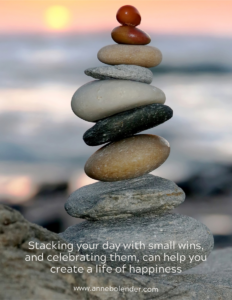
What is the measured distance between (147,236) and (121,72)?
1.75 metres

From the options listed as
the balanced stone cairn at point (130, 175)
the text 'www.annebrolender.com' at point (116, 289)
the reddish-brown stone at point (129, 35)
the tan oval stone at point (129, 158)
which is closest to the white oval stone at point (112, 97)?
the balanced stone cairn at point (130, 175)

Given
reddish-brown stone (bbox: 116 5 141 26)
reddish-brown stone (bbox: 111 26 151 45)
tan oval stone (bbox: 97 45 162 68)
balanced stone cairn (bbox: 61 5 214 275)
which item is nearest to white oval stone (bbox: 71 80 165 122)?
balanced stone cairn (bbox: 61 5 214 275)

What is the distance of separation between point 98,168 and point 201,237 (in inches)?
52.6

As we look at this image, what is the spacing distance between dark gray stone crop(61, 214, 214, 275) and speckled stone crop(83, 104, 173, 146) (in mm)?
918

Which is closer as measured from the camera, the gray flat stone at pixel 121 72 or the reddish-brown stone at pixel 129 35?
the gray flat stone at pixel 121 72

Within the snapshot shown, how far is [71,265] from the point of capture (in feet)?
9.75

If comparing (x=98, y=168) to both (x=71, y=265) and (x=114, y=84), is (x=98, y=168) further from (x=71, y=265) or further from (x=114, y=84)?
(x=71, y=265)

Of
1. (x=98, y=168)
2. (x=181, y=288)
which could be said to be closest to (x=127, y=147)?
(x=98, y=168)

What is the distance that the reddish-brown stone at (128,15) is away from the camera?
171 inches

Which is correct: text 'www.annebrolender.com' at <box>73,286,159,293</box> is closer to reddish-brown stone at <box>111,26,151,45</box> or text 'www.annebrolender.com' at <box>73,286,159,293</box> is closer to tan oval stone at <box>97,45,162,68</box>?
tan oval stone at <box>97,45,162,68</box>

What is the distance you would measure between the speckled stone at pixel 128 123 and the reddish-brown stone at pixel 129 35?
2.53ft

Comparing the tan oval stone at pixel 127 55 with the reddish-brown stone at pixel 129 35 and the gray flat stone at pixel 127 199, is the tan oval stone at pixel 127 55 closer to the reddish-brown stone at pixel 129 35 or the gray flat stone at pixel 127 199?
the reddish-brown stone at pixel 129 35

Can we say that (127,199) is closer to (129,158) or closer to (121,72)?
(129,158)

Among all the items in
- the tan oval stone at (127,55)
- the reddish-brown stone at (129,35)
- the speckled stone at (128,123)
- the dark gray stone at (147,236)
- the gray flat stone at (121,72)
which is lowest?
the dark gray stone at (147,236)
